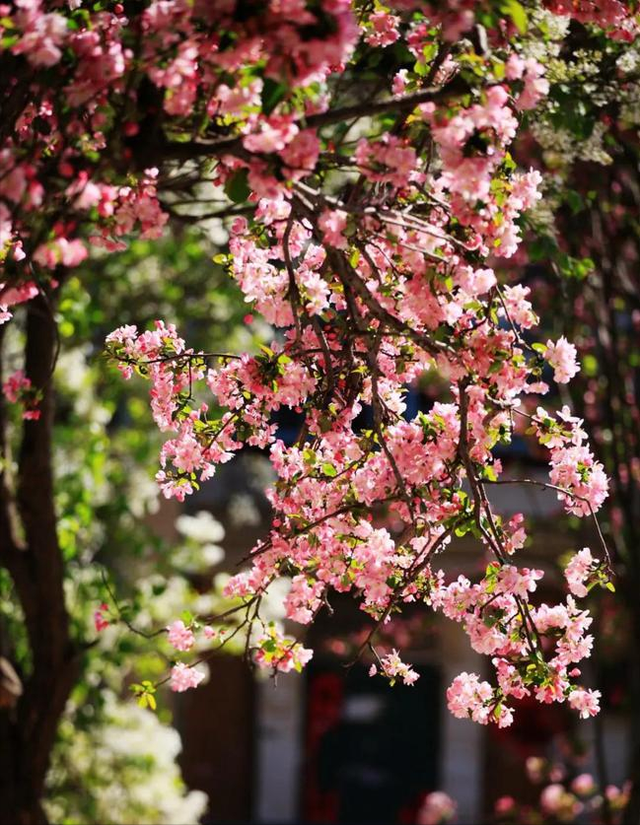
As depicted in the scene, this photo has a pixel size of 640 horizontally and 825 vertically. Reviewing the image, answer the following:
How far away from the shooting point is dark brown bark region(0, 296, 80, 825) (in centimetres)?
638

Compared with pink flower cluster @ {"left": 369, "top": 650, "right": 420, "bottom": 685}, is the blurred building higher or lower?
higher

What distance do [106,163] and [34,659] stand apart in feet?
13.6

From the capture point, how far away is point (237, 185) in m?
3.28

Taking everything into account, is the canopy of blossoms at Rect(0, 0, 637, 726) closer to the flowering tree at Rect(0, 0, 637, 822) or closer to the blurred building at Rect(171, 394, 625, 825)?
the flowering tree at Rect(0, 0, 637, 822)

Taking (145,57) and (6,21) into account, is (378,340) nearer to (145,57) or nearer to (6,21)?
(145,57)

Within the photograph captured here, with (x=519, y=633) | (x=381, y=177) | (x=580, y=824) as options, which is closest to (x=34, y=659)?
(x=519, y=633)

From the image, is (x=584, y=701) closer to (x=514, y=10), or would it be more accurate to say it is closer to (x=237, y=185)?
(x=237, y=185)

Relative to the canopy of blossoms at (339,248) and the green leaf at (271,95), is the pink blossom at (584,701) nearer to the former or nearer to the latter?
the canopy of blossoms at (339,248)

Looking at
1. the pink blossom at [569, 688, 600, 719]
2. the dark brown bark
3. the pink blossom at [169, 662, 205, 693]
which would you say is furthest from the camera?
the dark brown bark

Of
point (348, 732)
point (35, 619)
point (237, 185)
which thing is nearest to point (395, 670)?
point (237, 185)

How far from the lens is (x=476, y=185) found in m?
3.27

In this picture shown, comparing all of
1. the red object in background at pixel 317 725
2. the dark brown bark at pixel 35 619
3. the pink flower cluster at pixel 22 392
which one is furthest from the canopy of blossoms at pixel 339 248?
the red object in background at pixel 317 725

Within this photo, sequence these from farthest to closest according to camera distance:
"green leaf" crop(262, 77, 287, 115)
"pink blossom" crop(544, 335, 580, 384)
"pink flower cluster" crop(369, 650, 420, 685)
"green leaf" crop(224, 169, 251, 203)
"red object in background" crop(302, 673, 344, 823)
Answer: "red object in background" crop(302, 673, 344, 823) → "pink flower cluster" crop(369, 650, 420, 685) → "pink blossom" crop(544, 335, 580, 384) → "green leaf" crop(224, 169, 251, 203) → "green leaf" crop(262, 77, 287, 115)

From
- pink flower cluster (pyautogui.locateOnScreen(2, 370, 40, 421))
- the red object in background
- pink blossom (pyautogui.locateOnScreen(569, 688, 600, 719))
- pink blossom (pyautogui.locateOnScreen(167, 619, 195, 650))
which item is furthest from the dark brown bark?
the red object in background
